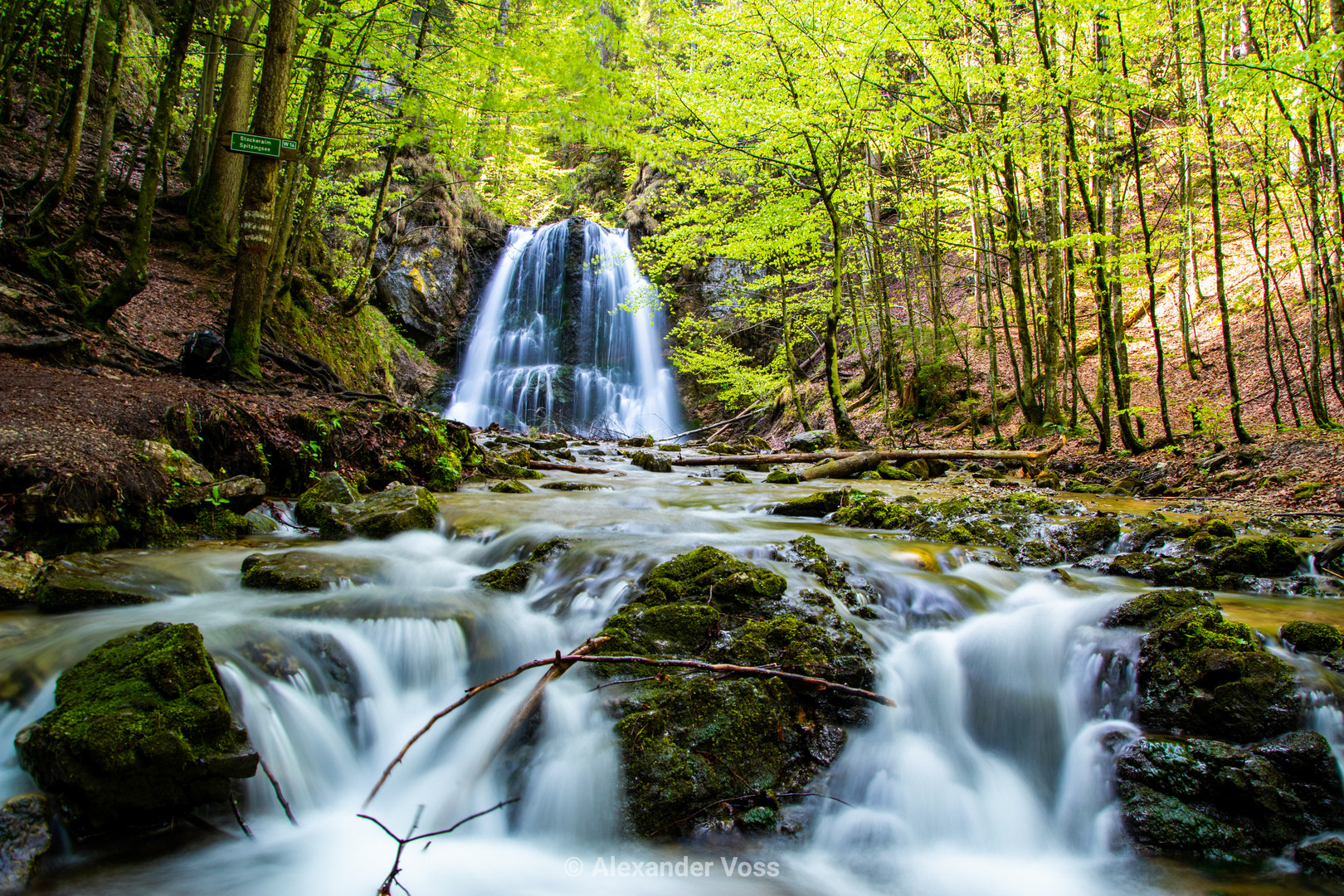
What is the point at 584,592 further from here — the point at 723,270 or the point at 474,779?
the point at 723,270

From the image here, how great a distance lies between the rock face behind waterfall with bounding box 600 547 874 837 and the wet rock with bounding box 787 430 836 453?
10.5 metres

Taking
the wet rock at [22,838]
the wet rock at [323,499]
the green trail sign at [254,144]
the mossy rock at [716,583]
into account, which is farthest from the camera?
the wet rock at [323,499]

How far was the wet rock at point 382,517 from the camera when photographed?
559 centimetres

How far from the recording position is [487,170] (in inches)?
987

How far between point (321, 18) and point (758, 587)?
8130 millimetres

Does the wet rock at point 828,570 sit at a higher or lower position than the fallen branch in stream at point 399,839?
higher

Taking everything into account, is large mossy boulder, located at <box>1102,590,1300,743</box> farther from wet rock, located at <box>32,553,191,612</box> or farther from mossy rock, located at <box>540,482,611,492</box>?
mossy rock, located at <box>540,482,611,492</box>

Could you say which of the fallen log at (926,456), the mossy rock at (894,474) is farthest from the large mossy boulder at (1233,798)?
the fallen log at (926,456)

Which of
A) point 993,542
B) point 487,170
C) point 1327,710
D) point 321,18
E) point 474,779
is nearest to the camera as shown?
point 1327,710

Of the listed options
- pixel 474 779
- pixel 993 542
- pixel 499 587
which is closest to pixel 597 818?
pixel 474 779

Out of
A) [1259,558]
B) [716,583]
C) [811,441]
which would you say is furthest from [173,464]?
[811,441]

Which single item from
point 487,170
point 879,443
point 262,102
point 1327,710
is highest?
Answer: point 487,170

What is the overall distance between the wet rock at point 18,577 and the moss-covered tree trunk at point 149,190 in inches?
160

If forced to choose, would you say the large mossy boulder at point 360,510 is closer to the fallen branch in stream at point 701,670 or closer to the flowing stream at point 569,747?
the flowing stream at point 569,747
